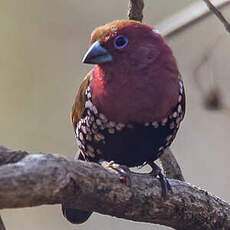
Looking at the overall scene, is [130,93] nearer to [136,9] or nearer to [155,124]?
[155,124]

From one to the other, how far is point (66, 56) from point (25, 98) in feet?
1.67

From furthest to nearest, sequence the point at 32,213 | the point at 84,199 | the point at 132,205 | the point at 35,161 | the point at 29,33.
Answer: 1. the point at 29,33
2. the point at 32,213
3. the point at 132,205
4. the point at 84,199
5. the point at 35,161

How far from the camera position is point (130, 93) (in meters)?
4.04

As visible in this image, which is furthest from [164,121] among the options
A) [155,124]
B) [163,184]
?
[163,184]

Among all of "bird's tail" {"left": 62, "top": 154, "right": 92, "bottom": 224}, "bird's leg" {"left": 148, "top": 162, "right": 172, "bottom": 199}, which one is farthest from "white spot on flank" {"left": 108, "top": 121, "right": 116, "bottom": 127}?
"bird's tail" {"left": 62, "top": 154, "right": 92, "bottom": 224}

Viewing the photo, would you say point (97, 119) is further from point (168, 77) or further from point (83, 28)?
point (83, 28)

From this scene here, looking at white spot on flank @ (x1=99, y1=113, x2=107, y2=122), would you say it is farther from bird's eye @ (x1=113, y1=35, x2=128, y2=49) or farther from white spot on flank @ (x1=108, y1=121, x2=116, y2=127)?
bird's eye @ (x1=113, y1=35, x2=128, y2=49)

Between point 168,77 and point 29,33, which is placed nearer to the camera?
point 168,77

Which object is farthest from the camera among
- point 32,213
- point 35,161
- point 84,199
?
point 32,213

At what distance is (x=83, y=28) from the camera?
6848mm

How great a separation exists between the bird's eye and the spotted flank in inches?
12.0

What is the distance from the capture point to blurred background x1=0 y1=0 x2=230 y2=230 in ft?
21.2

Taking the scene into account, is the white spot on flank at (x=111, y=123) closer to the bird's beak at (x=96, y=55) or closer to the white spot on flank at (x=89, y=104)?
the white spot on flank at (x=89, y=104)

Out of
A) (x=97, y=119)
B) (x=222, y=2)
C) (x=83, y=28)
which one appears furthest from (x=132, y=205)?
(x=83, y=28)
